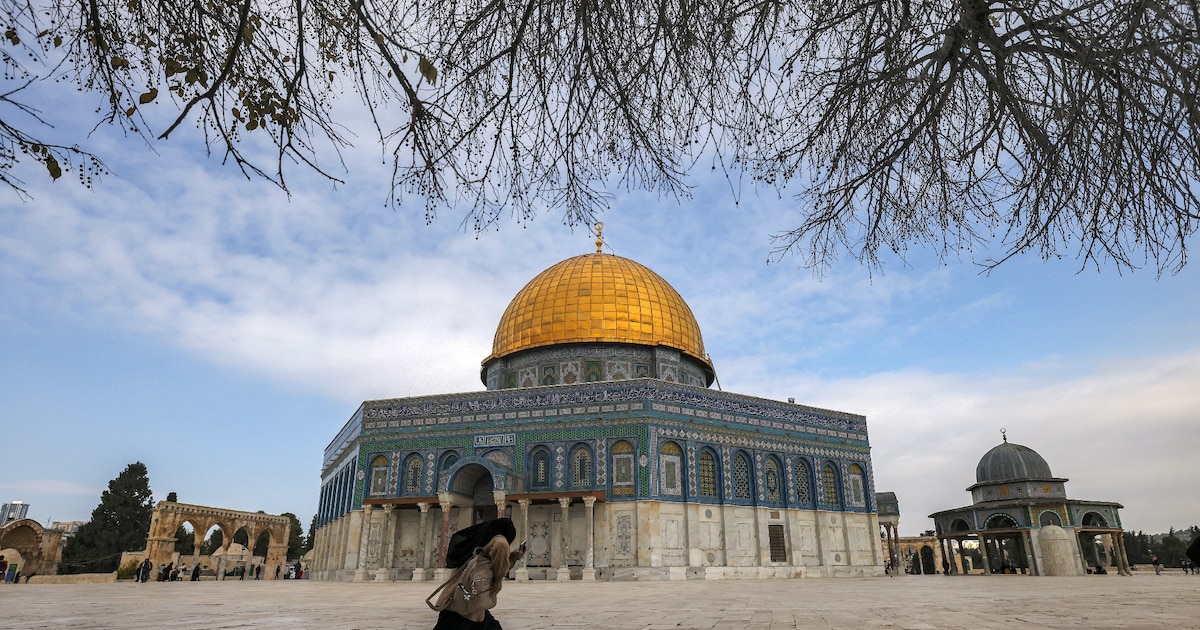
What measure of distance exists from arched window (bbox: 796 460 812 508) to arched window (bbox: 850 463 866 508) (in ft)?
5.68

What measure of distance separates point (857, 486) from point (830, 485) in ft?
3.74

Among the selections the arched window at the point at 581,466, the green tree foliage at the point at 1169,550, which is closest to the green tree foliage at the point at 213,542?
the arched window at the point at 581,466

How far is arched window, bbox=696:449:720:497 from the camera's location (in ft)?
65.9

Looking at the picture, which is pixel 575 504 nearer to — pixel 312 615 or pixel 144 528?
pixel 312 615

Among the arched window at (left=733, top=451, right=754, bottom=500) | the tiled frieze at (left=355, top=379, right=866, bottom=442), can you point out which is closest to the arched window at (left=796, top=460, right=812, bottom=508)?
the tiled frieze at (left=355, top=379, right=866, bottom=442)

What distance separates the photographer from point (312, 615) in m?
6.65

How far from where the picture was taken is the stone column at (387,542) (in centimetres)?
1972

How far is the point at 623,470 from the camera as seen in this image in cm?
1955

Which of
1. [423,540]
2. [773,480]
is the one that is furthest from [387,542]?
[773,480]

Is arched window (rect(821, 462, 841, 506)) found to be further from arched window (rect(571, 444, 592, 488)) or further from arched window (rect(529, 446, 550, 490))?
arched window (rect(529, 446, 550, 490))

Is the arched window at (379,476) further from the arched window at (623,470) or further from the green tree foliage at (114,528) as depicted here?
the green tree foliage at (114,528)

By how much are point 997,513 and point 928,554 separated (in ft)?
43.4

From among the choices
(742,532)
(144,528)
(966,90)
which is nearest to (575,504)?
(742,532)

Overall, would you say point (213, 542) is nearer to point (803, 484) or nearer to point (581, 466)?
point (581, 466)
